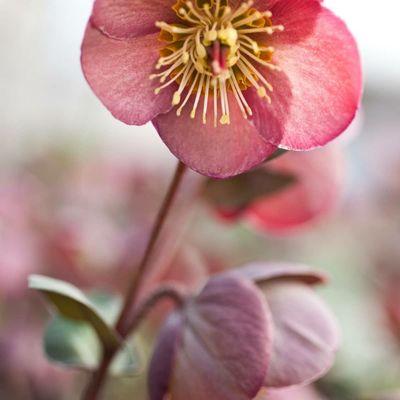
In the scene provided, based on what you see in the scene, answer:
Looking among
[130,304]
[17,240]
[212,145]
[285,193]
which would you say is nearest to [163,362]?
[130,304]

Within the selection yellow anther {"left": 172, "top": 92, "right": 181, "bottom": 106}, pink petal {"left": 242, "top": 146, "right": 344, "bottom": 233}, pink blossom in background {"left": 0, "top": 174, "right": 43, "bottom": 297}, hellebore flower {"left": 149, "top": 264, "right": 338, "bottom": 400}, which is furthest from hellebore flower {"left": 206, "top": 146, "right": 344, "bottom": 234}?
pink blossom in background {"left": 0, "top": 174, "right": 43, "bottom": 297}

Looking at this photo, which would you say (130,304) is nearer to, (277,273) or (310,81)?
(277,273)

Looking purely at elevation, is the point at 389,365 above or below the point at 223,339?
below

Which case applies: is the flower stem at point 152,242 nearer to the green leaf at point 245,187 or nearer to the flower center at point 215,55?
the flower center at point 215,55

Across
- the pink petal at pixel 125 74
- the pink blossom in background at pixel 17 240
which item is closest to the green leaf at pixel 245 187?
the pink petal at pixel 125 74

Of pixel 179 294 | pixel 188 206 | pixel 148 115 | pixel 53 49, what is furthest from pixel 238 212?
pixel 53 49

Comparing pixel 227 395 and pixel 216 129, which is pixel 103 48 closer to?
pixel 216 129

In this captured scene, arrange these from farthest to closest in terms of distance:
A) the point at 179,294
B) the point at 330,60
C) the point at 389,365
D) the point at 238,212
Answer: the point at 389,365
the point at 238,212
the point at 179,294
the point at 330,60
